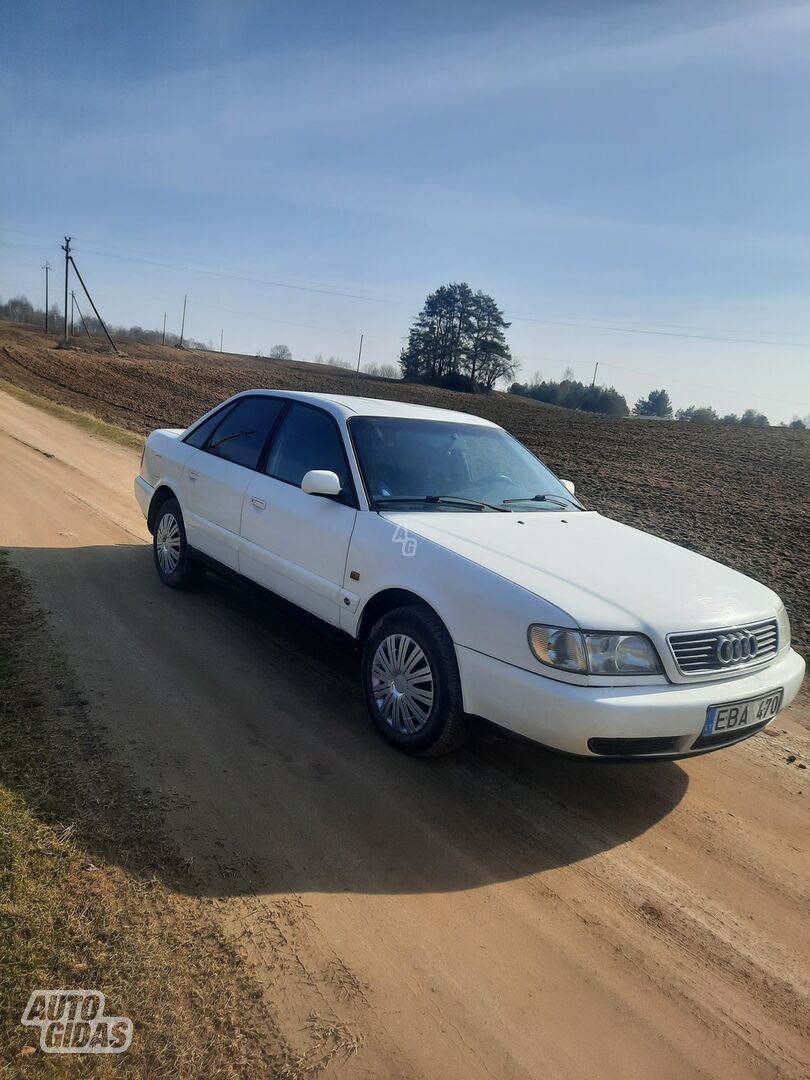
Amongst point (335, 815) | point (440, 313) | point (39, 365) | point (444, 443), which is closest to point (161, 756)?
point (335, 815)

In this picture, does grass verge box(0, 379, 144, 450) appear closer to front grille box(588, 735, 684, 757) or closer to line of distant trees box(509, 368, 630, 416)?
front grille box(588, 735, 684, 757)

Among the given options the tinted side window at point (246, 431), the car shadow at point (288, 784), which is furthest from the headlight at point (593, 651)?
the tinted side window at point (246, 431)

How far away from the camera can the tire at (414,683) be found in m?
3.58

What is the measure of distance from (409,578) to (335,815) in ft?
3.82

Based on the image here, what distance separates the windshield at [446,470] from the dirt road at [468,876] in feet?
3.32

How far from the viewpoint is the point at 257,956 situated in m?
2.49

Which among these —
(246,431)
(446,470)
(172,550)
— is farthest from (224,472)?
(446,470)

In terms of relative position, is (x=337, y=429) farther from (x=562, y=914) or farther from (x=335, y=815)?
(x=562, y=914)

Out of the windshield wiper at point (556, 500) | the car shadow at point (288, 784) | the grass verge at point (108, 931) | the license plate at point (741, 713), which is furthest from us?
the windshield wiper at point (556, 500)

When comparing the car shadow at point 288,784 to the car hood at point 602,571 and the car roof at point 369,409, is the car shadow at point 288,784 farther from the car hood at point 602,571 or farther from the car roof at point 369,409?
the car roof at point 369,409

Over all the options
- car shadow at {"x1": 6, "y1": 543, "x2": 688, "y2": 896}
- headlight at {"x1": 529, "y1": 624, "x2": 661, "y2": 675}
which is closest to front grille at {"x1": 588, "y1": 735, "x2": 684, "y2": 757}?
car shadow at {"x1": 6, "y1": 543, "x2": 688, "y2": 896}

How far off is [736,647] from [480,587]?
47.6 inches

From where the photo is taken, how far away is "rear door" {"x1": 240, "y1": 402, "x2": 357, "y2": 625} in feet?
14.3

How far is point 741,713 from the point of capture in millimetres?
3420
